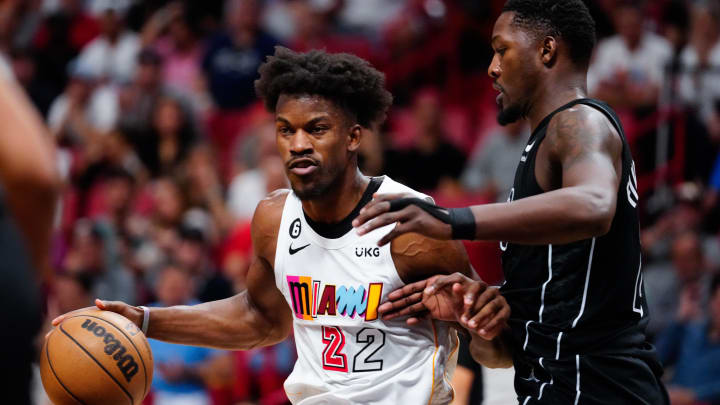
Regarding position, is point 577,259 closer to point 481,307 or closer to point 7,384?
point 481,307

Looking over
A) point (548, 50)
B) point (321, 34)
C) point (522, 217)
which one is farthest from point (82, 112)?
point (522, 217)

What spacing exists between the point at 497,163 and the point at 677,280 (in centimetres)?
196

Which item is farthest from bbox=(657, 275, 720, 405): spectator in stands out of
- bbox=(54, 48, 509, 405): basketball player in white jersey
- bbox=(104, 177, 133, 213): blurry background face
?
bbox=(104, 177, 133, 213): blurry background face

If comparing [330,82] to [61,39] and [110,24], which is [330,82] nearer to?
[110,24]

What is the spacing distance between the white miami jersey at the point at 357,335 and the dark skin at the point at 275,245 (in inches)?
4.4

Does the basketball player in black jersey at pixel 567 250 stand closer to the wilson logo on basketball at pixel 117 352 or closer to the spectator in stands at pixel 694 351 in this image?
the wilson logo on basketball at pixel 117 352

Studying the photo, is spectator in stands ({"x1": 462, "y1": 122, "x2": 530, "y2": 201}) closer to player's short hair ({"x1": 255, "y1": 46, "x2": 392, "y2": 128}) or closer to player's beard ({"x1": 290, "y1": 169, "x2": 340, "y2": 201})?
player's short hair ({"x1": 255, "y1": 46, "x2": 392, "y2": 128})

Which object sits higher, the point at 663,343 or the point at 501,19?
the point at 501,19

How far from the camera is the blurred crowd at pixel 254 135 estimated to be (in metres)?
7.00

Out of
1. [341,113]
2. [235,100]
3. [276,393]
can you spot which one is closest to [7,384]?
[341,113]

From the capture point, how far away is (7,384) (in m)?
2.14

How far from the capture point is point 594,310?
3299 mm

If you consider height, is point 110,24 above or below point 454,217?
above

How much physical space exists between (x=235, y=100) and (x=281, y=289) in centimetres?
624
